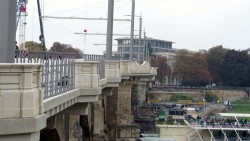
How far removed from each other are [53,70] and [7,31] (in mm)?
3574

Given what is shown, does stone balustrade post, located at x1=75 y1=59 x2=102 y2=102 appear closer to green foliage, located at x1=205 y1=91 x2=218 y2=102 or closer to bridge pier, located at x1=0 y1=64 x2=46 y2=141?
bridge pier, located at x1=0 y1=64 x2=46 y2=141

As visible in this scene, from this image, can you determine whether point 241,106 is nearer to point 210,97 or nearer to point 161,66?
point 210,97

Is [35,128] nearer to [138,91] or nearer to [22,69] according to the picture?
[22,69]

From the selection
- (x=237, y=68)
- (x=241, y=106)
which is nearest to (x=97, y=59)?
(x=241, y=106)

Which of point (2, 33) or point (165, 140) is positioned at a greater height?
point (2, 33)

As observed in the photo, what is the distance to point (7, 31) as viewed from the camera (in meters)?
7.80

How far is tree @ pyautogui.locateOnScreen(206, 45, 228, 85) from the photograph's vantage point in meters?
110

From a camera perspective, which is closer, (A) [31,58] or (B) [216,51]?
(A) [31,58]

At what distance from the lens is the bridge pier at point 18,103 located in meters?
7.32

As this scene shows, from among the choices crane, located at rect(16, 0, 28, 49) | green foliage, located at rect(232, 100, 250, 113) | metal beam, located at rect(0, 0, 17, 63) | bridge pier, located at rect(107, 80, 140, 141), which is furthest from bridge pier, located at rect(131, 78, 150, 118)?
metal beam, located at rect(0, 0, 17, 63)

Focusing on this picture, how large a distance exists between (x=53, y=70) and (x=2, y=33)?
3578 millimetres

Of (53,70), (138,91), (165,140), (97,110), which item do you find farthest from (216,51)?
(53,70)

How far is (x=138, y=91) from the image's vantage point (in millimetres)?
59562

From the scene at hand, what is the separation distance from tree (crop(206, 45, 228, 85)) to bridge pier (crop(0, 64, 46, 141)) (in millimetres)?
102782
